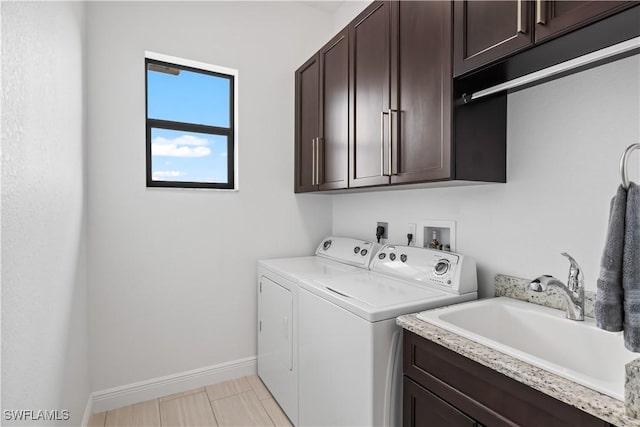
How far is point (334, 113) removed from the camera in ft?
6.98

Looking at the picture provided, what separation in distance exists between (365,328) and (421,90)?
105cm

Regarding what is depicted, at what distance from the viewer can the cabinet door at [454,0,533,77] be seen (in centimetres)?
105

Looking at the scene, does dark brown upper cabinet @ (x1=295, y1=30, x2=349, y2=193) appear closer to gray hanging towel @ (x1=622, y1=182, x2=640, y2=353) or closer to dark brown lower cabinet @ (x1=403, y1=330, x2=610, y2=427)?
dark brown lower cabinet @ (x1=403, y1=330, x2=610, y2=427)

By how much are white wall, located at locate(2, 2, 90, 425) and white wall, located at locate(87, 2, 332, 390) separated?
0.33 m

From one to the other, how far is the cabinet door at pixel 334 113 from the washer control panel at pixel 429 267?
520 mm

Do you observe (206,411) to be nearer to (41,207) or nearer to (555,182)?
(41,207)

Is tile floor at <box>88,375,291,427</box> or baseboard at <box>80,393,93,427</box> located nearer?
baseboard at <box>80,393,93,427</box>

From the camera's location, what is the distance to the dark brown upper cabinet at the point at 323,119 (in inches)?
80.2

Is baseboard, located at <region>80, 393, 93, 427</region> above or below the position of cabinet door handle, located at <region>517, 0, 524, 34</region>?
below

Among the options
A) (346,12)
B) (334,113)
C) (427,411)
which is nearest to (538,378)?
(427,411)

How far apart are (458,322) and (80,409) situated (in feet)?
6.42

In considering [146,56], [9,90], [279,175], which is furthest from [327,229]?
[9,90]

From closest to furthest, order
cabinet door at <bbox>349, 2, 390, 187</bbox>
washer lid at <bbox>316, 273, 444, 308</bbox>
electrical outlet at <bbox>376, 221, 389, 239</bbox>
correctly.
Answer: washer lid at <bbox>316, 273, 444, 308</bbox> → cabinet door at <bbox>349, 2, 390, 187</bbox> → electrical outlet at <bbox>376, 221, 389, 239</bbox>

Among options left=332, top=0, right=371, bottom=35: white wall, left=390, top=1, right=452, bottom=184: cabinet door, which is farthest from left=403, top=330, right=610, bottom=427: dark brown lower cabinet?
left=332, top=0, right=371, bottom=35: white wall
